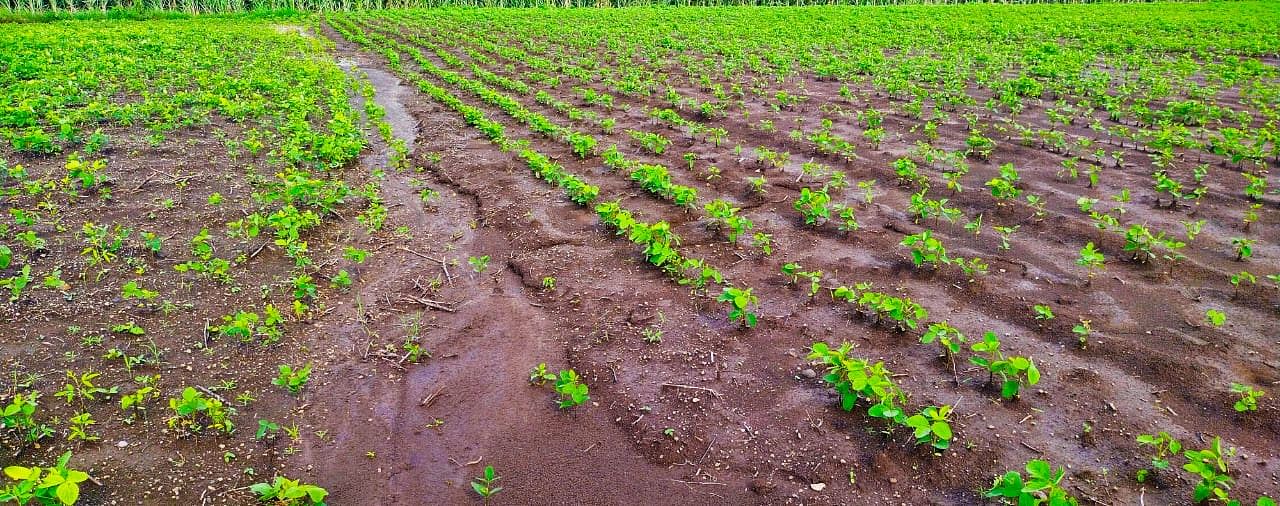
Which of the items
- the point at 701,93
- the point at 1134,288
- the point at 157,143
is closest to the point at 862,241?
the point at 1134,288

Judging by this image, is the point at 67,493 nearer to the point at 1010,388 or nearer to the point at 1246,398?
the point at 1010,388

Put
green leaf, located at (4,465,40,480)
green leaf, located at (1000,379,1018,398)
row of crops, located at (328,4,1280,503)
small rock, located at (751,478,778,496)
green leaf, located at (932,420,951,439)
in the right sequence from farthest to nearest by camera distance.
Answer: row of crops, located at (328,4,1280,503) < green leaf, located at (1000,379,1018,398) < small rock, located at (751,478,778,496) < green leaf, located at (932,420,951,439) < green leaf, located at (4,465,40,480)

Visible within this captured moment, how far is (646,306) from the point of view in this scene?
5352mm

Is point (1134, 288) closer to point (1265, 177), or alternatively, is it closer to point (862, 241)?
point (862, 241)

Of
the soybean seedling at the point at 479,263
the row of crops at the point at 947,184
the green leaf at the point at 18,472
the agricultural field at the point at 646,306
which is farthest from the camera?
the soybean seedling at the point at 479,263

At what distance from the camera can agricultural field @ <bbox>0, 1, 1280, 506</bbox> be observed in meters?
3.70

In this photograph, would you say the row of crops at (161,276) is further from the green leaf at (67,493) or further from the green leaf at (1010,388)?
the green leaf at (1010,388)

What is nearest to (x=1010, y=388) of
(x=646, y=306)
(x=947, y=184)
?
(x=646, y=306)

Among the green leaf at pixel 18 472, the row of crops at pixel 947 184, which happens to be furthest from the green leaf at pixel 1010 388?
the green leaf at pixel 18 472

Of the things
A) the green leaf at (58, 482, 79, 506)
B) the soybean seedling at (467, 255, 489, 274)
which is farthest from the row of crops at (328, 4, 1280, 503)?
the green leaf at (58, 482, 79, 506)

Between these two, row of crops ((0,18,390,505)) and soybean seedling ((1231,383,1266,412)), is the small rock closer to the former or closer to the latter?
row of crops ((0,18,390,505))

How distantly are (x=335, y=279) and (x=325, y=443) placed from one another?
83.6 inches

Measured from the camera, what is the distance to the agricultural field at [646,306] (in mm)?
3703

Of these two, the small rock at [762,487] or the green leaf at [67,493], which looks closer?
the green leaf at [67,493]
